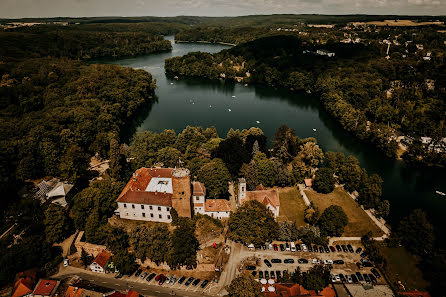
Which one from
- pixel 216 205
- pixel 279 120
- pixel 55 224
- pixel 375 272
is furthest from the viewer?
pixel 279 120

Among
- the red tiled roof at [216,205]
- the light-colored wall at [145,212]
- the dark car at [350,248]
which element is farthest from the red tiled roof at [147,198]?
the dark car at [350,248]

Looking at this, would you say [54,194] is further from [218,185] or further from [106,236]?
[218,185]

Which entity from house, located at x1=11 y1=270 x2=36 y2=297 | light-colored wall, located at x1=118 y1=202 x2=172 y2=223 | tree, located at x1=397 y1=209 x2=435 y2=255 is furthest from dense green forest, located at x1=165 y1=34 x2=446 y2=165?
house, located at x1=11 y1=270 x2=36 y2=297

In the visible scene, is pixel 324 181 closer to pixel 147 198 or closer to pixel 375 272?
pixel 375 272

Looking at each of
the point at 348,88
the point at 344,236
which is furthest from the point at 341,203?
the point at 348,88

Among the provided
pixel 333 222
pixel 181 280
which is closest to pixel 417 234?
pixel 333 222

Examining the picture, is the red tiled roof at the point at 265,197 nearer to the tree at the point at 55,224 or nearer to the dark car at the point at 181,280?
the dark car at the point at 181,280
